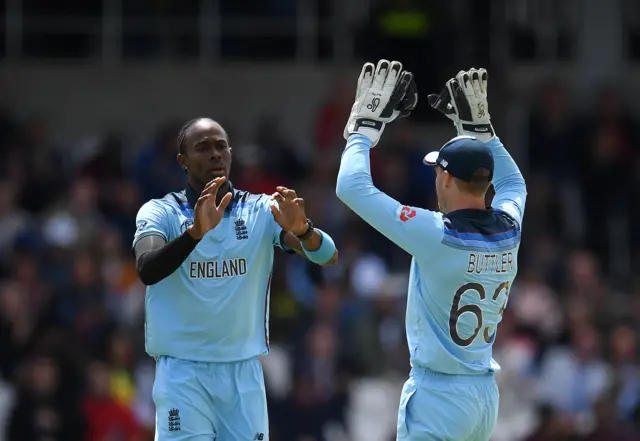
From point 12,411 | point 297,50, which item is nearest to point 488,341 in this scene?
point 12,411

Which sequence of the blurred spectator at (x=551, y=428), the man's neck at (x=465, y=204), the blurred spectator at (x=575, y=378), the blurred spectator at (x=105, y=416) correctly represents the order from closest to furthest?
the man's neck at (x=465, y=204)
the blurred spectator at (x=105, y=416)
the blurred spectator at (x=551, y=428)
the blurred spectator at (x=575, y=378)

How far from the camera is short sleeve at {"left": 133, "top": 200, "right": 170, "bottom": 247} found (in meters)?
6.87

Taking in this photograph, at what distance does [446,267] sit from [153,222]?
148 centimetres

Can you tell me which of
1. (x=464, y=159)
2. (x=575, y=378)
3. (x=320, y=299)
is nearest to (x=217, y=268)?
(x=464, y=159)

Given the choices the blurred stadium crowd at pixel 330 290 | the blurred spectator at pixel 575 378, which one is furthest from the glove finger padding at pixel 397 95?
the blurred spectator at pixel 575 378

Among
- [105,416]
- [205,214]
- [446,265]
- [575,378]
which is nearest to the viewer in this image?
[205,214]

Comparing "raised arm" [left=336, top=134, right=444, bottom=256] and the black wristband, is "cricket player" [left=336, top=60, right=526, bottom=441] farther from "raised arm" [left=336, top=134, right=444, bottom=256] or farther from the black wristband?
the black wristband

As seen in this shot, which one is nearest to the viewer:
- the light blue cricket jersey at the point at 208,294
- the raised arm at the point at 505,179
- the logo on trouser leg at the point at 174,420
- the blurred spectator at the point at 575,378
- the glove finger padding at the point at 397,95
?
the glove finger padding at the point at 397,95

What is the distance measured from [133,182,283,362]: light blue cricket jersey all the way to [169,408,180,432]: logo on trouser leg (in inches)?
10.7

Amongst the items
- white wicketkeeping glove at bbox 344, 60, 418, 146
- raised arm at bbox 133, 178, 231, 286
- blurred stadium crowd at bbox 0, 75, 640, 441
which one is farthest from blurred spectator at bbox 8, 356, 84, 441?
white wicketkeeping glove at bbox 344, 60, 418, 146

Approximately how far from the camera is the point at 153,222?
695 centimetres

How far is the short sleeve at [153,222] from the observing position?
271 inches

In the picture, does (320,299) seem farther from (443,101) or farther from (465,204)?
(465,204)

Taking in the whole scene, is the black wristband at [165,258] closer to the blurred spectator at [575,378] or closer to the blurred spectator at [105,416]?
the blurred spectator at [105,416]
